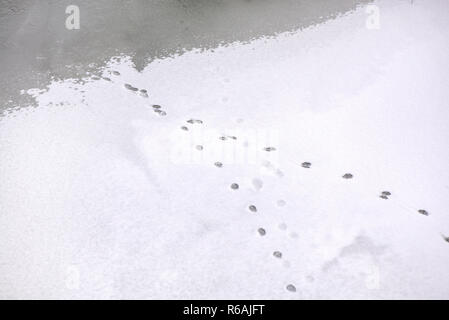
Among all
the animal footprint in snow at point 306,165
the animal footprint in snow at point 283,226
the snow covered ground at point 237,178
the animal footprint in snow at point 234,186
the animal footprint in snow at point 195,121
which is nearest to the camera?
the snow covered ground at point 237,178

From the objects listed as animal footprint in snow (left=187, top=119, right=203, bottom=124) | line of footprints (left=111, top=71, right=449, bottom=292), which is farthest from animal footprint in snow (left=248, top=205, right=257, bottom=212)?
animal footprint in snow (left=187, top=119, right=203, bottom=124)

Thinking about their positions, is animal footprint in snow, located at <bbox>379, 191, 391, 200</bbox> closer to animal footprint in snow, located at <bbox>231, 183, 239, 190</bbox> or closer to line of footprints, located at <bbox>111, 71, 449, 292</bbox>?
line of footprints, located at <bbox>111, 71, 449, 292</bbox>

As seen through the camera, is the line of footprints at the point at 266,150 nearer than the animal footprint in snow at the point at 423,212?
Yes

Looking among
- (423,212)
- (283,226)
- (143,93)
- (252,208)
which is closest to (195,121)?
(143,93)

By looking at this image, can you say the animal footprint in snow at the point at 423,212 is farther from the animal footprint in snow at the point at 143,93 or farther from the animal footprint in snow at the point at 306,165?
the animal footprint in snow at the point at 143,93

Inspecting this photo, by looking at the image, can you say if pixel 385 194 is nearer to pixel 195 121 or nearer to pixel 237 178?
pixel 237 178

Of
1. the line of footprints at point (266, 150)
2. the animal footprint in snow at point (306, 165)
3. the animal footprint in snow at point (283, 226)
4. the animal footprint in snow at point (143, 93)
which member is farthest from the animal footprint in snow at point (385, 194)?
the animal footprint in snow at point (143, 93)

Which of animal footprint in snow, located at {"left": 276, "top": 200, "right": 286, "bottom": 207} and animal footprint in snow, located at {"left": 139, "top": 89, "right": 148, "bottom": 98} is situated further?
animal footprint in snow, located at {"left": 139, "top": 89, "right": 148, "bottom": 98}

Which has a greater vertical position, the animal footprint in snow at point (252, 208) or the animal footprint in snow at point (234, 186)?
the animal footprint in snow at point (234, 186)
